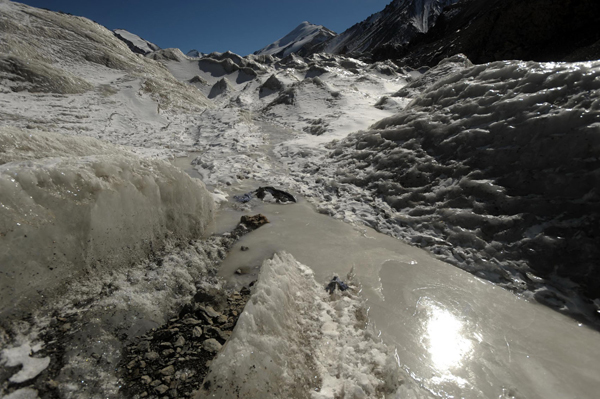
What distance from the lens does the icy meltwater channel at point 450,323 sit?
224cm

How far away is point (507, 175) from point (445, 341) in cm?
309

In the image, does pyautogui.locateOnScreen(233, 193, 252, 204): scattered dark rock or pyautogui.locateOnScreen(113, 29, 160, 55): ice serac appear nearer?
pyautogui.locateOnScreen(233, 193, 252, 204): scattered dark rock

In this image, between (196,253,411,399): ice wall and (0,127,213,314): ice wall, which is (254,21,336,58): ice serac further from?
(196,253,411,399): ice wall

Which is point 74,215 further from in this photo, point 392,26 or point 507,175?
point 392,26

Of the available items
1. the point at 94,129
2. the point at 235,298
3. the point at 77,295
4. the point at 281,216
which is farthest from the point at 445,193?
the point at 94,129

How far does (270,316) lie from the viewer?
7.35 ft

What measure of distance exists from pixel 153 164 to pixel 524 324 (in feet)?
14.6

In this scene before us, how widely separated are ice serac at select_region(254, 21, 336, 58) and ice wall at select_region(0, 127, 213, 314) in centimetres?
9425

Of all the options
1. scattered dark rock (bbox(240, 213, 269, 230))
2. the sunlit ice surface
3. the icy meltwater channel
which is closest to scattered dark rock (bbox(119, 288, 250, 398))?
the icy meltwater channel

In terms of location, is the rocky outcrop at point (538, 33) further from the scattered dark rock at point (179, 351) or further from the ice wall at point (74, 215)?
the scattered dark rock at point (179, 351)

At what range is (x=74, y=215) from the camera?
8.58 feet

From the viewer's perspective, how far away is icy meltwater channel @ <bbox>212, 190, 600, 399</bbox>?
224 cm

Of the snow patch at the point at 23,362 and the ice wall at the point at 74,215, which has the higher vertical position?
the ice wall at the point at 74,215

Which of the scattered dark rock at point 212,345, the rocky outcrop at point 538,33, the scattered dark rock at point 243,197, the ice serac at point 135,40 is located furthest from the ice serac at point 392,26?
the scattered dark rock at point 212,345
